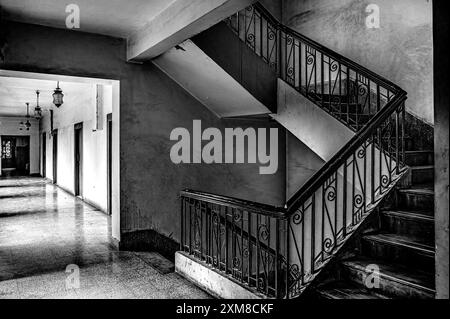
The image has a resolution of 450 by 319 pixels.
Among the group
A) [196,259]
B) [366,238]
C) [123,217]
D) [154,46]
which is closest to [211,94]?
[154,46]

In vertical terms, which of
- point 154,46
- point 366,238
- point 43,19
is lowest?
point 366,238

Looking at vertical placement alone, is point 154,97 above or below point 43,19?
below

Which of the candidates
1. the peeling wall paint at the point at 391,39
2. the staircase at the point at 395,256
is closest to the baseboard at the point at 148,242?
the staircase at the point at 395,256

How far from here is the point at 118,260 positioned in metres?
4.86

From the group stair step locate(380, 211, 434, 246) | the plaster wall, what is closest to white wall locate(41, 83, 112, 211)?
the plaster wall

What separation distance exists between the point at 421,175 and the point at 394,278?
6.10 ft

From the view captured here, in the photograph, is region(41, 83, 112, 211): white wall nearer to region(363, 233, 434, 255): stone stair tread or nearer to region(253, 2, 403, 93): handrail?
region(253, 2, 403, 93): handrail

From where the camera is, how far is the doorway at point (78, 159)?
11.4m

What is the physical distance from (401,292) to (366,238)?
69 cm

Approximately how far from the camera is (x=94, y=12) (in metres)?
4.41

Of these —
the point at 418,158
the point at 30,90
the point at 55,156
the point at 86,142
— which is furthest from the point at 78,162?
the point at 418,158

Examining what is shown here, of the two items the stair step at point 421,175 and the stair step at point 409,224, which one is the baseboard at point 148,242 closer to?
the stair step at point 409,224

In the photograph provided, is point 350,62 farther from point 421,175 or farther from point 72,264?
point 72,264
